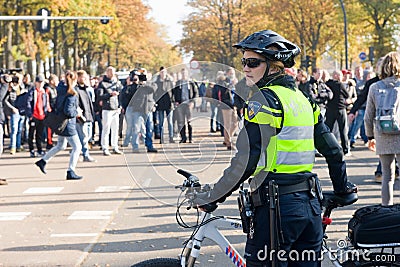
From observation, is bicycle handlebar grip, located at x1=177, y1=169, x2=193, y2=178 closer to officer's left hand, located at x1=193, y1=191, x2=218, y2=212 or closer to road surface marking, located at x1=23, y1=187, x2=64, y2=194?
officer's left hand, located at x1=193, y1=191, x2=218, y2=212

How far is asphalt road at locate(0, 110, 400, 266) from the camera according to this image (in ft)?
14.7

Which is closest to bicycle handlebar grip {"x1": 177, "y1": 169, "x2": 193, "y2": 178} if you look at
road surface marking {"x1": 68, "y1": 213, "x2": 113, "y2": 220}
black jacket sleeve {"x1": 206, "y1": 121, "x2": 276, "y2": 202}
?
black jacket sleeve {"x1": 206, "y1": 121, "x2": 276, "y2": 202}

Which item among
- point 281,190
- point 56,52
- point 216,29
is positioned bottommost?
point 281,190

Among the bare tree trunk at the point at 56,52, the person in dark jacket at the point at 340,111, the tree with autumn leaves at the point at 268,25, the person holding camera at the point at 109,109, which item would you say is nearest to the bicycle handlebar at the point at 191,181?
the person in dark jacket at the point at 340,111

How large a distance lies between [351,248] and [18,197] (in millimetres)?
8039

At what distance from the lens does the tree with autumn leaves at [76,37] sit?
112 ft

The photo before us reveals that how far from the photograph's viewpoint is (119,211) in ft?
32.6

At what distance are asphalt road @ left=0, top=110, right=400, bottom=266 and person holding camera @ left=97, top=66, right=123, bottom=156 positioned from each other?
3.55 metres

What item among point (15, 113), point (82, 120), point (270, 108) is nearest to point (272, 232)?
point (270, 108)

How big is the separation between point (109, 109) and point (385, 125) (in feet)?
33.4

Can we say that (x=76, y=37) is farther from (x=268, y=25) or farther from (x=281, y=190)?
(x=281, y=190)

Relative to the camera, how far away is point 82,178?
13469mm

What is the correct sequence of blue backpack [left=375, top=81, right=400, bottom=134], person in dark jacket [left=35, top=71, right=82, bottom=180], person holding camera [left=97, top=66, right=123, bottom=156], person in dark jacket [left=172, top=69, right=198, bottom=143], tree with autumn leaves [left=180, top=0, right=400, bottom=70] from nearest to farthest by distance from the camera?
1. person in dark jacket [left=172, top=69, right=198, bottom=143]
2. blue backpack [left=375, top=81, right=400, bottom=134]
3. person in dark jacket [left=35, top=71, right=82, bottom=180]
4. person holding camera [left=97, top=66, right=123, bottom=156]
5. tree with autumn leaves [left=180, top=0, right=400, bottom=70]

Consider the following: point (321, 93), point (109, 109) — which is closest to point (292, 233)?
point (321, 93)
